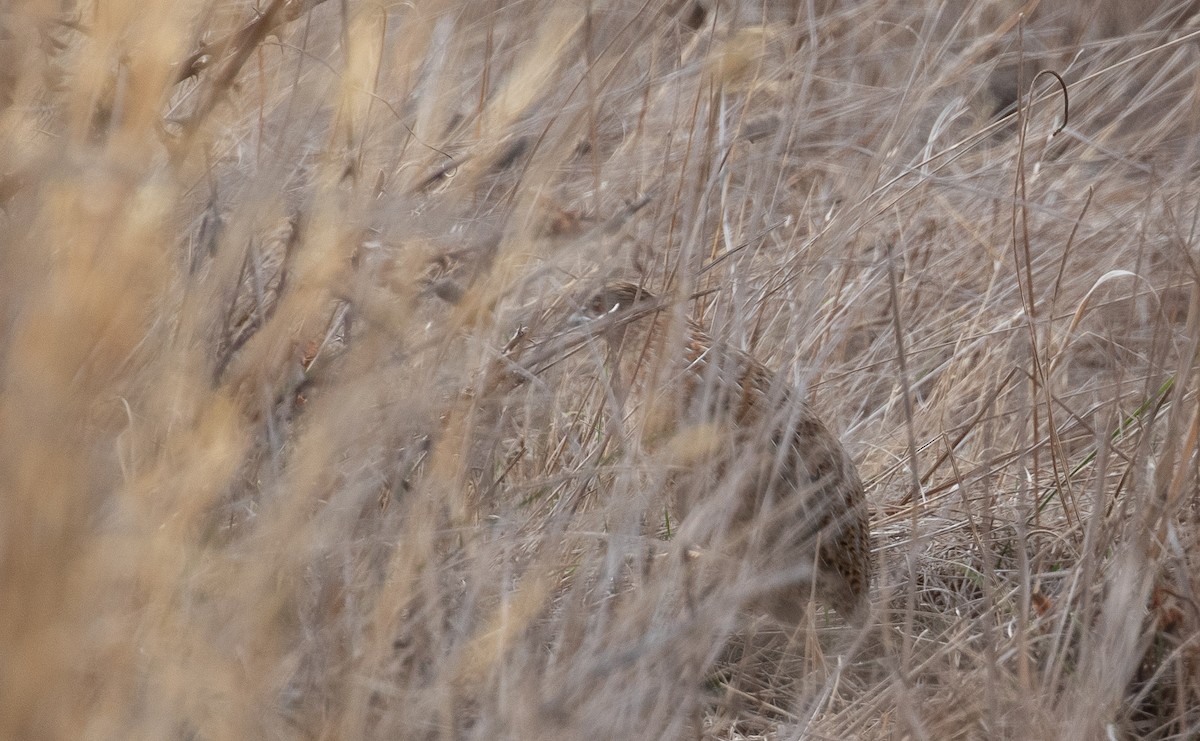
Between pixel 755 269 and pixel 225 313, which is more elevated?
pixel 225 313

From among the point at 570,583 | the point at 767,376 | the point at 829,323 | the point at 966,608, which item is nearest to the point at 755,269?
the point at 829,323

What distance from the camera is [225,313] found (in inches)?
59.1

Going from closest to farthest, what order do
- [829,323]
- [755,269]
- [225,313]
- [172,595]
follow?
1. [172,595]
2. [225,313]
3. [829,323]
4. [755,269]

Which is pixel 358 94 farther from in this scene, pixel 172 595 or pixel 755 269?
pixel 755 269

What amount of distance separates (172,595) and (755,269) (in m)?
1.93

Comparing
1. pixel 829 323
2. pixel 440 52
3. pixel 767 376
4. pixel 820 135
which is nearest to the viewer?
pixel 440 52

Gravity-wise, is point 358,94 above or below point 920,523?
above

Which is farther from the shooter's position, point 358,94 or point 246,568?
point 358,94

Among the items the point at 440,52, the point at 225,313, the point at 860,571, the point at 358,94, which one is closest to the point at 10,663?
the point at 225,313

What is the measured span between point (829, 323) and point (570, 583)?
98 cm

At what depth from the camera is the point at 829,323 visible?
251cm

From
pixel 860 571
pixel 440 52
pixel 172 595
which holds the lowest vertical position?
pixel 860 571

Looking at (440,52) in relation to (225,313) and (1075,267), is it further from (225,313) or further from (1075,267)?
(1075,267)

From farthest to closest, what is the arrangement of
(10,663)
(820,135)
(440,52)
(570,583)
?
(820,135)
(440,52)
(570,583)
(10,663)
